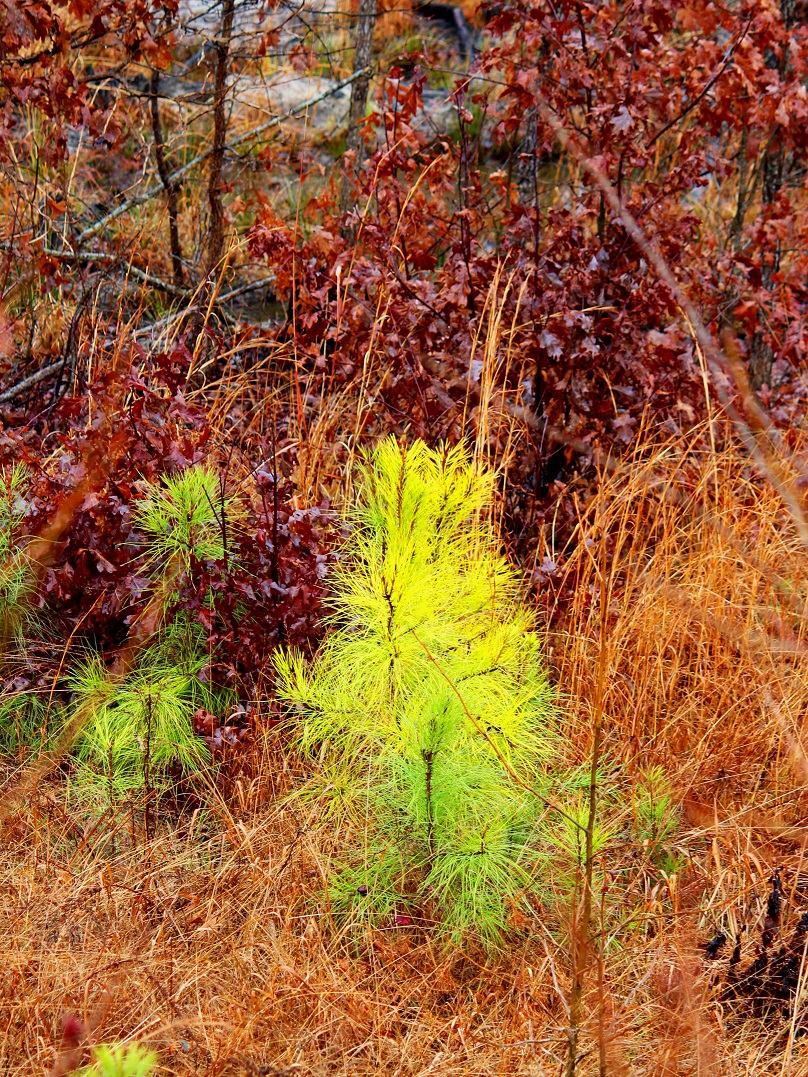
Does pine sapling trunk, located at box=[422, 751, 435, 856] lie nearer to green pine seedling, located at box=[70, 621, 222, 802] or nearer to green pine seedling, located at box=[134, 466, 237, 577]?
green pine seedling, located at box=[70, 621, 222, 802]

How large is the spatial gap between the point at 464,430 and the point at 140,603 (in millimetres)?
1245

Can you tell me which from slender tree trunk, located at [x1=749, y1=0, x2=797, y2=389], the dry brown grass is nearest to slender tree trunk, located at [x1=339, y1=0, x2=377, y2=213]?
slender tree trunk, located at [x1=749, y1=0, x2=797, y2=389]

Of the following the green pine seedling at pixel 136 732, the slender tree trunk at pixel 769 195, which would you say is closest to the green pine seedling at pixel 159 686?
the green pine seedling at pixel 136 732

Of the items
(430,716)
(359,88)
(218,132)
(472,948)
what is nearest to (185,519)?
(430,716)

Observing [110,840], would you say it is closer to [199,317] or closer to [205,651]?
[205,651]

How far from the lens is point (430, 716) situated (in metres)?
2.24

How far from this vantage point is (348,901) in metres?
2.51

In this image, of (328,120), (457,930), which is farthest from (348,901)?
(328,120)

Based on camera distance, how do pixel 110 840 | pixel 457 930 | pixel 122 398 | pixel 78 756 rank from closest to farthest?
1. pixel 457 930
2. pixel 110 840
3. pixel 78 756
4. pixel 122 398

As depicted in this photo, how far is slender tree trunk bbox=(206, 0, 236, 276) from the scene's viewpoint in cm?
454

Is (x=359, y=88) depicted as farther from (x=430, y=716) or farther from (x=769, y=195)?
(x=430, y=716)

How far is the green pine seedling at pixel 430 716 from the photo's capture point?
2312 millimetres

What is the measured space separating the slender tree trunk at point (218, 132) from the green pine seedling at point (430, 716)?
240 cm

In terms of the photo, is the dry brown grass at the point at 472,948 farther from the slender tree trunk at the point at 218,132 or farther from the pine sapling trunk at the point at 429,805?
the slender tree trunk at the point at 218,132
